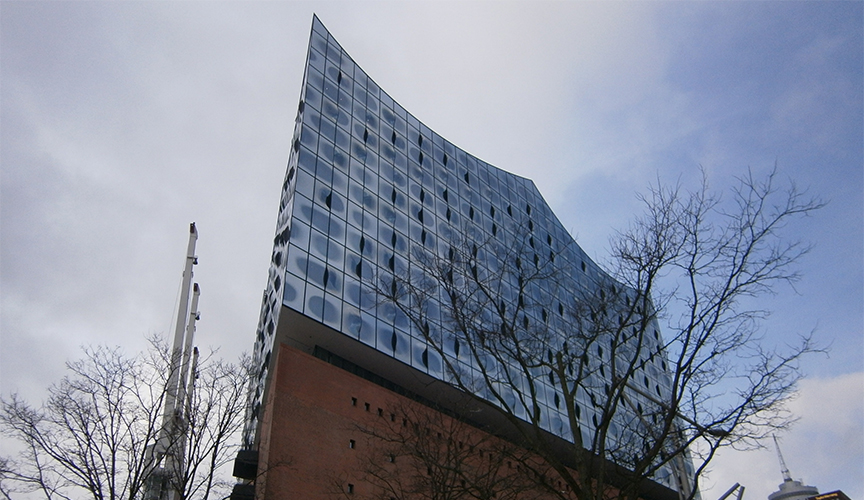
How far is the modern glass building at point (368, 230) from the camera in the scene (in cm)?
2725

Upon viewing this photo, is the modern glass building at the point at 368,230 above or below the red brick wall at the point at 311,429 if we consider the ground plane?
above

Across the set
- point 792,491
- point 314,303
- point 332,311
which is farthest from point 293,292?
point 792,491

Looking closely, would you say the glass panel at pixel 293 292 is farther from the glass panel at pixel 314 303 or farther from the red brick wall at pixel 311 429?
the red brick wall at pixel 311 429

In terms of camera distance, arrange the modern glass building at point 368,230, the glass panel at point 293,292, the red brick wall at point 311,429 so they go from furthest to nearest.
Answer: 1. the modern glass building at point 368,230
2. the glass panel at point 293,292
3. the red brick wall at point 311,429

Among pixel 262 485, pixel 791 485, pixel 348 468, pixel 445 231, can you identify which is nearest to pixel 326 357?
pixel 348 468

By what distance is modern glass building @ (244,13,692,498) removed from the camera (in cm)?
2725

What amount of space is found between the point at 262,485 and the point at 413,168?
67.0 ft

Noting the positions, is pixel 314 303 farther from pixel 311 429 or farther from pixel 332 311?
pixel 311 429

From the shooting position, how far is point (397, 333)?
2903cm

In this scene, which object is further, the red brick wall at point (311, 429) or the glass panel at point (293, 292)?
the glass panel at point (293, 292)

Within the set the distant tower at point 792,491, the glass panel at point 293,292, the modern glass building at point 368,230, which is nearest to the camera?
the glass panel at point 293,292

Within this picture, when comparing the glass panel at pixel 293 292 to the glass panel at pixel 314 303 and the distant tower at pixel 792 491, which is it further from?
the distant tower at pixel 792 491

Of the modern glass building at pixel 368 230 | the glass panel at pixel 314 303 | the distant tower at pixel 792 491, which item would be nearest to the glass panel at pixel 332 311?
the modern glass building at pixel 368 230

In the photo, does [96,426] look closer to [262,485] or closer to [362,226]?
[262,485]
